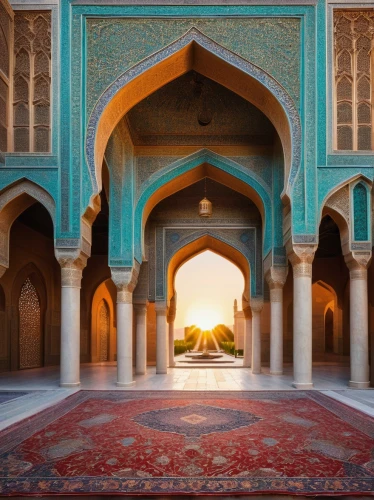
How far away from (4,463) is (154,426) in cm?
175

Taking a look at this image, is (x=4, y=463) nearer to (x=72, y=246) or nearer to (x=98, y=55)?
(x=72, y=246)

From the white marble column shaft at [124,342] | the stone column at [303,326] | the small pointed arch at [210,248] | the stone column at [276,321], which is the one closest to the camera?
the stone column at [303,326]

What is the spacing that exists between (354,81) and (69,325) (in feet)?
19.9

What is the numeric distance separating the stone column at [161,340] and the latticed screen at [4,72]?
5.74 m

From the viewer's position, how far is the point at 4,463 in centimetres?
379

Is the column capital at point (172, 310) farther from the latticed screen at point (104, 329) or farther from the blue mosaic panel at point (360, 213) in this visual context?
the blue mosaic panel at point (360, 213)

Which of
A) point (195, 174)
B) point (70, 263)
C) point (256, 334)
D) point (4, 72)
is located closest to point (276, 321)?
point (256, 334)

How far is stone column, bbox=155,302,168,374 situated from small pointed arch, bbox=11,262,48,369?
11.8 feet

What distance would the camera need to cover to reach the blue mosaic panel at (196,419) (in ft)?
16.4

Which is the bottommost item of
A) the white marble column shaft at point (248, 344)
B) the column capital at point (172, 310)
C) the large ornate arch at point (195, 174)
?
the white marble column shaft at point (248, 344)

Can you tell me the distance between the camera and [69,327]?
7973 mm

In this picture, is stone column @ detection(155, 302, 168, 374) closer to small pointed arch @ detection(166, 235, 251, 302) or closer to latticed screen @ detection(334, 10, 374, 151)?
small pointed arch @ detection(166, 235, 251, 302)

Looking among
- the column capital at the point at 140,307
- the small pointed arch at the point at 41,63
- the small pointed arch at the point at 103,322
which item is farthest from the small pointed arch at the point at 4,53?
the small pointed arch at the point at 103,322

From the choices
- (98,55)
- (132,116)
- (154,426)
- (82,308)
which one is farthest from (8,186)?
(82,308)
